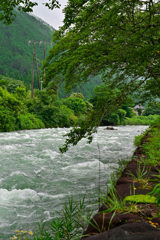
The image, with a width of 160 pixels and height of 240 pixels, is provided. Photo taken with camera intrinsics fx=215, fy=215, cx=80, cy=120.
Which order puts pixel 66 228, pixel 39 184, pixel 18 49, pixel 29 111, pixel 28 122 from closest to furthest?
pixel 66 228 < pixel 39 184 < pixel 28 122 < pixel 29 111 < pixel 18 49

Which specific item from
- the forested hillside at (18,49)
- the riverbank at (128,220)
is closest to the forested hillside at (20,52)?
the forested hillside at (18,49)

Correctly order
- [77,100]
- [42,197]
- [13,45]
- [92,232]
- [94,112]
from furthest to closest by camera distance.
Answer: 1. [13,45]
2. [77,100]
3. [94,112]
4. [42,197]
5. [92,232]

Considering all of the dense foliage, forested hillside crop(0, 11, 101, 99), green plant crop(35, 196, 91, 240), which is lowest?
green plant crop(35, 196, 91, 240)

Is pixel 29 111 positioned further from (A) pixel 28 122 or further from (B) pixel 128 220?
(B) pixel 128 220

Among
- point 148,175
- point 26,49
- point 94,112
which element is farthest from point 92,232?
point 26,49

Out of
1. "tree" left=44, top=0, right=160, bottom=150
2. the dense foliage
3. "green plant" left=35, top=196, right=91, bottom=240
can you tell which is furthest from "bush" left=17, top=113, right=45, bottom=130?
"green plant" left=35, top=196, right=91, bottom=240

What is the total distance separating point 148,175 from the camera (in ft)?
11.5

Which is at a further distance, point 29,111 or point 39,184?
point 29,111

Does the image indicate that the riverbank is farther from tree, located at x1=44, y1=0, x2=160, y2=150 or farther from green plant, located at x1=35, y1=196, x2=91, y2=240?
tree, located at x1=44, y1=0, x2=160, y2=150

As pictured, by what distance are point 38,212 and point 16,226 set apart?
0.52 meters

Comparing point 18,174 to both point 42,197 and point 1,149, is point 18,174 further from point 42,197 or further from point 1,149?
point 1,149

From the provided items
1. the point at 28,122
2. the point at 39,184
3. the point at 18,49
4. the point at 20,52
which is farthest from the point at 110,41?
the point at 18,49

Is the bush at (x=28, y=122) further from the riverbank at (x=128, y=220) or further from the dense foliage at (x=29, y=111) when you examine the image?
the riverbank at (x=128, y=220)

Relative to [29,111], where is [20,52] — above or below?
above
